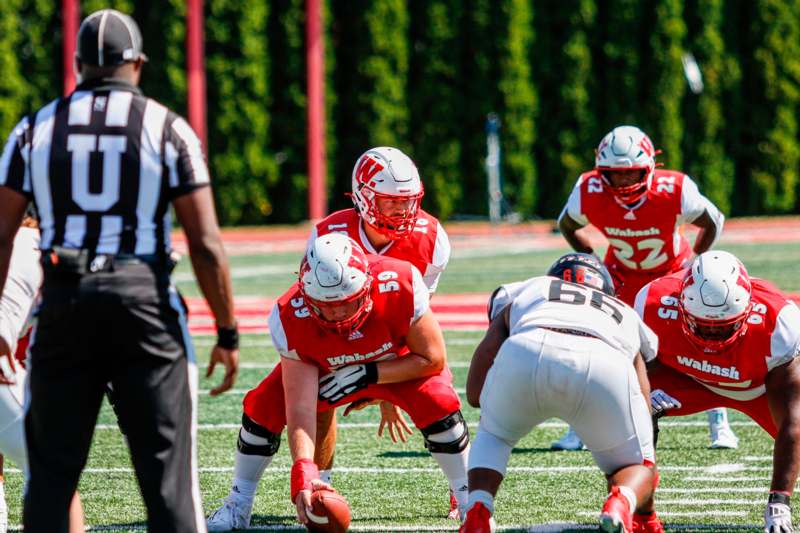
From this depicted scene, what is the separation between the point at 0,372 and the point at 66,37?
20541mm

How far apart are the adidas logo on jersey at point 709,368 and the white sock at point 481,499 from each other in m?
1.27

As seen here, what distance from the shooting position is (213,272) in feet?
12.3

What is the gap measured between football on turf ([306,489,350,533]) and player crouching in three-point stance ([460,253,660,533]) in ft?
1.37

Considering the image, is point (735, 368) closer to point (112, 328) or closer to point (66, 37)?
point (112, 328)

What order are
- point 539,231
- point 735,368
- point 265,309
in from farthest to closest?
point 539,231
point 265,309
point 735,368

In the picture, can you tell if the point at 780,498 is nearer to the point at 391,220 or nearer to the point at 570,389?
the point at 570,389

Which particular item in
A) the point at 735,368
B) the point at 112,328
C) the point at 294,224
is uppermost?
the point at 112,328

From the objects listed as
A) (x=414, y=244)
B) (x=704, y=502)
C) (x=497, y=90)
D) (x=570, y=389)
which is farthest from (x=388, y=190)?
(x=497, y=90)

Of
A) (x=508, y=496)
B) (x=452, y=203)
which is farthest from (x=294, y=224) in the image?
(x=508, y=496)

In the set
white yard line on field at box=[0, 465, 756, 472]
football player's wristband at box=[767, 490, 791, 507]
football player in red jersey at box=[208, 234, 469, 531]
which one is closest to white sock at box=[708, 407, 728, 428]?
white yard line on field at box=[0, 465, 756, 472]

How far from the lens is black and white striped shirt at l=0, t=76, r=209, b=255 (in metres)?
3.69

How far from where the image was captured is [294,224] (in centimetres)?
2580

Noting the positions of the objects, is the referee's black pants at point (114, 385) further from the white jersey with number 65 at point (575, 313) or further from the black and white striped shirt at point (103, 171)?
the white jersey with number 65 at point (575, 313)

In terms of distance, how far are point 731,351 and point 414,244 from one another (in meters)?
1.55
